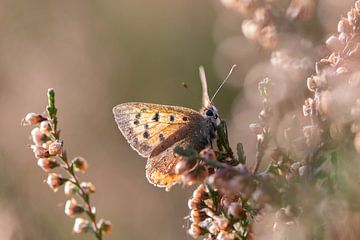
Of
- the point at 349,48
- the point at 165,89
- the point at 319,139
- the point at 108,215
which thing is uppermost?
the point at 165,89

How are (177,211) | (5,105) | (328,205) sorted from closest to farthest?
(328,205) < (177,211) < (5,105)

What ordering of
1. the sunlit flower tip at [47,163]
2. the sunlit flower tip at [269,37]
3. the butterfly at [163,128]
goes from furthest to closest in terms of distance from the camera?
1. the butterfly at [163,128]
2. the sunlit flower tip at [269,37]
3. the sunlit flower tip at [47,163]

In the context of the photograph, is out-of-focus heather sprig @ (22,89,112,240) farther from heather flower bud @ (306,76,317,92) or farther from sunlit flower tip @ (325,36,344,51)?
sunlit flower tip @ (325,36,344,51)

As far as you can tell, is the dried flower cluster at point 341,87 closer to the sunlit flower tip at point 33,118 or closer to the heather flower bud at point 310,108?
the heather flower bud at point 310,108

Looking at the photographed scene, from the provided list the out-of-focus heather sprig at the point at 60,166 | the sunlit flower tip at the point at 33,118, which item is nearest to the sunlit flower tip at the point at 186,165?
the out-of-focus heather sprig at the point at 60,166

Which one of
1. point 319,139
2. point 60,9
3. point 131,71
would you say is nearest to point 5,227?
point 319,139

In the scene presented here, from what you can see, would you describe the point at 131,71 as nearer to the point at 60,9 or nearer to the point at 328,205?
the point at 60,9

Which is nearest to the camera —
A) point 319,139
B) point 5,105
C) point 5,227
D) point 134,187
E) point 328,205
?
point 328,205

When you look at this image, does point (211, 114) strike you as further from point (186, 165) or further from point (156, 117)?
point (186, 165)
